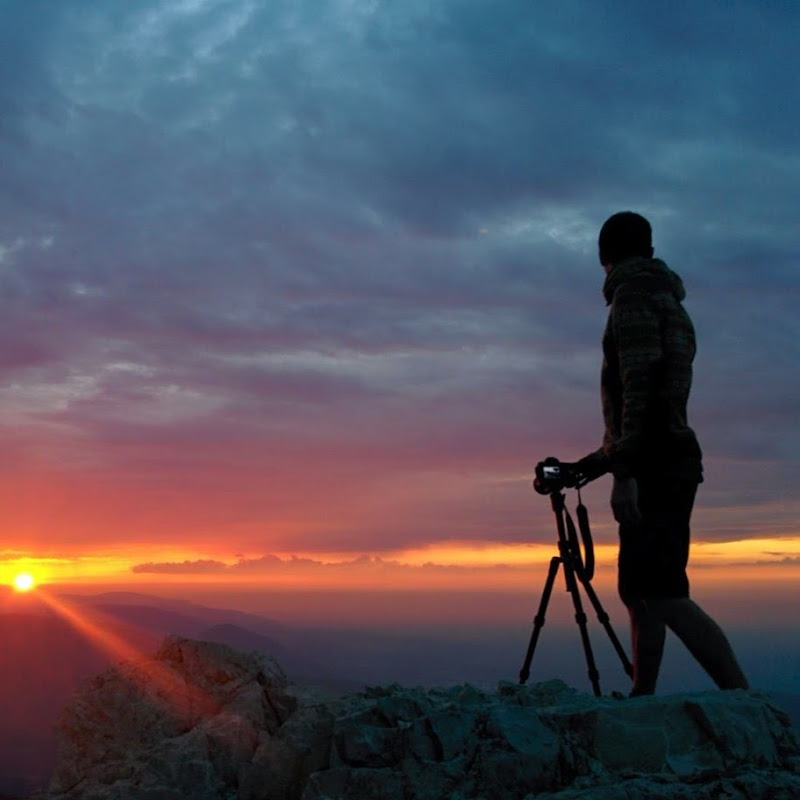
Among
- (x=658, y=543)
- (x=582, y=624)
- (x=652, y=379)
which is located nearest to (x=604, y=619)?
(x=582, y=624)

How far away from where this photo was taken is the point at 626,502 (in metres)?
7.25

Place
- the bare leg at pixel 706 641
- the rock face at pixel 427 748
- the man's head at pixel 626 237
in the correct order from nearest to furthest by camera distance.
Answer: the rock face at pixel 427 748 → the bare leg at pixel 706 641 → the man's head at pixel 626 237

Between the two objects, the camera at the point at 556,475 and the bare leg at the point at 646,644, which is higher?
the camera at the point at 556,475

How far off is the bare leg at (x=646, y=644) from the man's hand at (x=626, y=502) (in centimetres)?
68

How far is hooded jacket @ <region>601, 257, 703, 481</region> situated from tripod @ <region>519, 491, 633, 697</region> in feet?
3.28

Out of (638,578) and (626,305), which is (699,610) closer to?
(638,578)

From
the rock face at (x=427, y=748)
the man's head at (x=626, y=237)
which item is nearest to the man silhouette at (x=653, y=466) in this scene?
the man's head at (x=626, y=237)

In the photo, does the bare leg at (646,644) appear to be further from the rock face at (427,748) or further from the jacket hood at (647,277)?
the jacket hood at (647,277)

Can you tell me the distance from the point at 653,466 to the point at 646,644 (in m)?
1.42

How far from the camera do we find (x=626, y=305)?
736 cm

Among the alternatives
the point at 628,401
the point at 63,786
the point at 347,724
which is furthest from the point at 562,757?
the point at 63,786

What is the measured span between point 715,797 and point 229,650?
4.71 m

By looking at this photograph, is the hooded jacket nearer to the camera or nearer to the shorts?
the shorts

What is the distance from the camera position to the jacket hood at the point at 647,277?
24.5 feet
